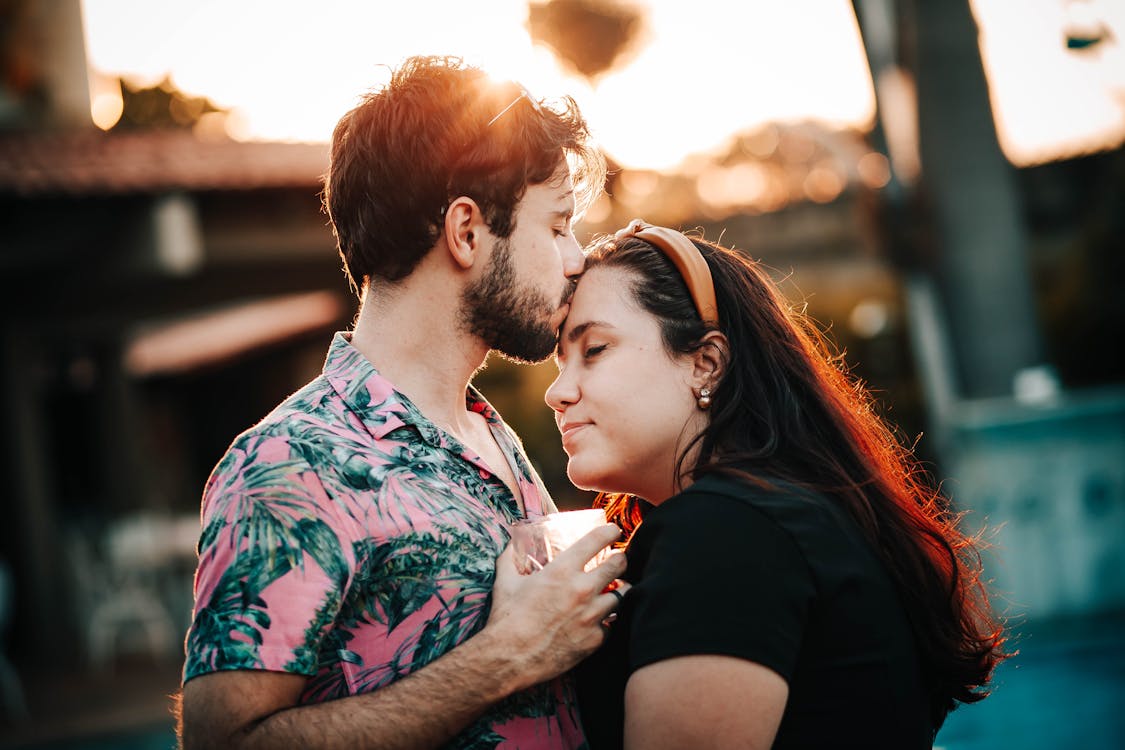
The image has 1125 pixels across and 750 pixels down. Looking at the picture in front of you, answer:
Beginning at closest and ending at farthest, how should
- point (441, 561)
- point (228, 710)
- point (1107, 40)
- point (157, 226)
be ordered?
1. point (228, 710)
2. point (441, 561)
3. point (1107, 40)
4. point (157, 226)

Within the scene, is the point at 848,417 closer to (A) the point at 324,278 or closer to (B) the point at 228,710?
(B) the point at 228,710

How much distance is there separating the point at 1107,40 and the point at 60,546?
9338 mm

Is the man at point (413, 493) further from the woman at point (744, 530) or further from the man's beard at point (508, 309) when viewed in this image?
the woman at point (744, 530)

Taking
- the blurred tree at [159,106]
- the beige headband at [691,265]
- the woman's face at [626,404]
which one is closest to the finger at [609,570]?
the woman's face at [626,404]

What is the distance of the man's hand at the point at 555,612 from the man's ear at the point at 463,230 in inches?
25.5

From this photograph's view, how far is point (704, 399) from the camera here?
6.47 ft

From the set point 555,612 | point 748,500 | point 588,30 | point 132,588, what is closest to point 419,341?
point 555,612

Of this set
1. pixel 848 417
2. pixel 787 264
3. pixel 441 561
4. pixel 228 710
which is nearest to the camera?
pixel 228 710

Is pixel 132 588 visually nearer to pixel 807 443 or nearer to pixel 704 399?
pixel 704 399

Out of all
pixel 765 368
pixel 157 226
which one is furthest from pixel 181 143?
pixel 765 368

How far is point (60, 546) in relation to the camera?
9.98 metres

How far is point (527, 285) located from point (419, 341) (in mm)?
235

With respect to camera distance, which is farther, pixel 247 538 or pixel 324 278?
pixel 324 278

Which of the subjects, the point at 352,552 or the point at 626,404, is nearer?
the point at 352,552
